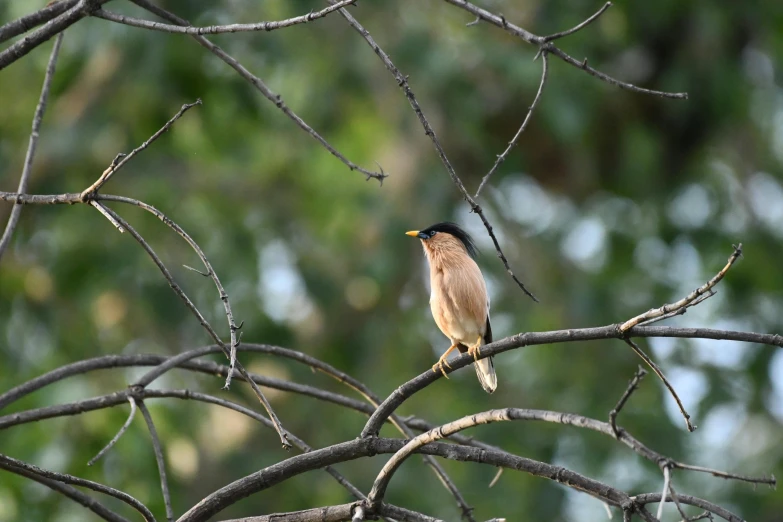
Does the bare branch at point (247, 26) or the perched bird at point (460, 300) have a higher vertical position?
the perched bird at point (460, 300)

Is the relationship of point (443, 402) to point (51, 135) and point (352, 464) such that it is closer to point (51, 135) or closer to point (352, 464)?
point (352, 464)

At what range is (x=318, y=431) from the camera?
7.80 m

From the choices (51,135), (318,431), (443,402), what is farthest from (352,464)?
(51,135)

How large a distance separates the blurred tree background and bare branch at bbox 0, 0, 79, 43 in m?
3.32

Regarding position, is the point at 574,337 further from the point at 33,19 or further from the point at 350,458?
the point at 33,19

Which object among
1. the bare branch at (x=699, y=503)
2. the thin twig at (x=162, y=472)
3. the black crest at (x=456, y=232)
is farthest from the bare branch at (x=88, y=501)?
the black crest at (x=456, y=232)

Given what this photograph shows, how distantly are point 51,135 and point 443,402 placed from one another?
4168 millimetres

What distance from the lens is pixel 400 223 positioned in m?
7.53

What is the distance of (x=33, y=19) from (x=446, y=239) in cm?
245

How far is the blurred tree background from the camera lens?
22.0 ft

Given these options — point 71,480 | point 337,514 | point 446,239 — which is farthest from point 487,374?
point 71,480

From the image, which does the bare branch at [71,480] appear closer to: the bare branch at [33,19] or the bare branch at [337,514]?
the bare branch at [337,514]

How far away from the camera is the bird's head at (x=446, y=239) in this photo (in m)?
4.46

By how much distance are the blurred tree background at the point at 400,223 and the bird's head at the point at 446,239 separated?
2.03 meters
